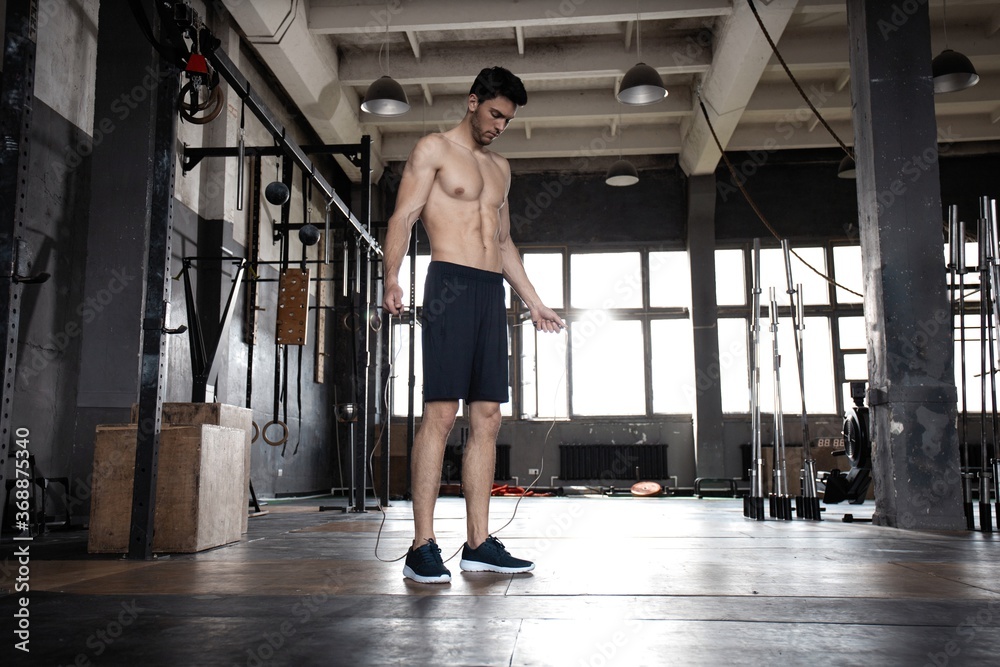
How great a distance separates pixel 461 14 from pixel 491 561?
7.14m

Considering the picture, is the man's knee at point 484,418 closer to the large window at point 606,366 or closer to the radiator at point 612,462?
the radiator at point 612,462

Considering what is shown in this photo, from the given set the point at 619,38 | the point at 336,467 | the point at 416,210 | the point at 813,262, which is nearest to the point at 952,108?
the point at 813,262

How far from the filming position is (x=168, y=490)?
3109 millimetres

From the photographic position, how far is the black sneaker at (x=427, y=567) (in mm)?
2160

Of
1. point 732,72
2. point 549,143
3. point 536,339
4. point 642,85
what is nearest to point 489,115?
point 642,85

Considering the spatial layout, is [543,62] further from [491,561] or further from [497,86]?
[491,561]

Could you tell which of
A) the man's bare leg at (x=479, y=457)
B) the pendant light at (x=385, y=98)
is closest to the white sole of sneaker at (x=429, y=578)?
the man's bare leg at (x=479, y=457)

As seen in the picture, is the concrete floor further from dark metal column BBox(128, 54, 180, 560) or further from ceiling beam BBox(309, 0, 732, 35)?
ceiling beam BBox(309, 0, 732, 35)

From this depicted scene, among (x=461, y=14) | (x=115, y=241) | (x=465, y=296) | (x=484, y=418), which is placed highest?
(x=461, y=14)

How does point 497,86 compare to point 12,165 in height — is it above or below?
above

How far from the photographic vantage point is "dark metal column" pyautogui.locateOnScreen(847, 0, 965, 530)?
4.29m

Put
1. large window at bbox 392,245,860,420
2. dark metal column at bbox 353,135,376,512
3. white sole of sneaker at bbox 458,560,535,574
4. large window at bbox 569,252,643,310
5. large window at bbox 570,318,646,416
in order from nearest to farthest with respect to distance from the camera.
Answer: white sole of sneaker at bbox 458,560,535,574 < dark metal column at bbox 353,135,376,512 < large window at bbox 392,245,860,420 < large window at bbox 570,318,646,416 < large window at bbox 569,252,643,310

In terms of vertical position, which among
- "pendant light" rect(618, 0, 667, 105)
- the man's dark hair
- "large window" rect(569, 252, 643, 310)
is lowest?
the man's dark hair

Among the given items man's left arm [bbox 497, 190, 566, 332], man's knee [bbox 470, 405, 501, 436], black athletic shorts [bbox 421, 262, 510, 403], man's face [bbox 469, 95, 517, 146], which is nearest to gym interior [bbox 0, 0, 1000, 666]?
man's knee [bbox 470, 405, 501, 436]
